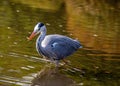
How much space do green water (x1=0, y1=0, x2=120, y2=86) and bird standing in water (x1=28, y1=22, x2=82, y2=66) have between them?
1.09ft

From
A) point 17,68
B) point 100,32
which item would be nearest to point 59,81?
point 17,68

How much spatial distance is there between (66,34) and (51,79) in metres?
5.69

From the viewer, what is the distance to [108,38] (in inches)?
679

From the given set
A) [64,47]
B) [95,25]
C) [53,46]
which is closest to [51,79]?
[53,46]

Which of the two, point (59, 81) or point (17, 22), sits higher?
point (17, 22)

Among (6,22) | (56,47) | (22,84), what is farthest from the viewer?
(6,22)

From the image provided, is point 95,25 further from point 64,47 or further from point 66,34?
point 64,47

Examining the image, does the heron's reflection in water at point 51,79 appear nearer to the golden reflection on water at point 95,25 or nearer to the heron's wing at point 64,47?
the heron's wing at point 64,47

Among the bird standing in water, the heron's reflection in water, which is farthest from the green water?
the bird standing in water

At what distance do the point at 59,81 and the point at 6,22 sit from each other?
727 centimetres

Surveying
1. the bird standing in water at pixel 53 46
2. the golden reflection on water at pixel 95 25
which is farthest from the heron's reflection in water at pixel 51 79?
the golden reflection on water at pixel 95 25

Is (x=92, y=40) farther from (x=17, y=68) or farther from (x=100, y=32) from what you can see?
(x=17, y=68)

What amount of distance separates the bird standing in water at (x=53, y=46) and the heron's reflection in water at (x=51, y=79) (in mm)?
404

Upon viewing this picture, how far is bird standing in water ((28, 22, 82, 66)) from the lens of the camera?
12.5 meters
